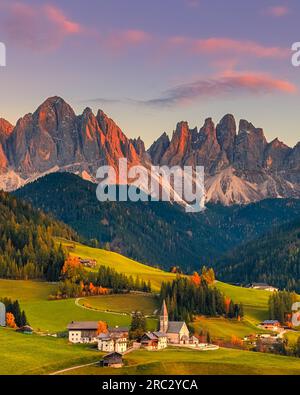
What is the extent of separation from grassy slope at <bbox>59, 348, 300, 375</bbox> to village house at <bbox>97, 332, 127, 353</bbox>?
2.97 metres

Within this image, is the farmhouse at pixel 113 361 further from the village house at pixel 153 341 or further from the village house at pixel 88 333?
the village house at pixel 153 341

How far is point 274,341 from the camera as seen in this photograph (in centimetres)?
19962

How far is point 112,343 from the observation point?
156 metres

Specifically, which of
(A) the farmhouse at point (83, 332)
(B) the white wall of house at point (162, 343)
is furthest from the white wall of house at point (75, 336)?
(B) the white wall of house at point (162, 343)

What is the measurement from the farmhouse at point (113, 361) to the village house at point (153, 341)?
20.0 metres

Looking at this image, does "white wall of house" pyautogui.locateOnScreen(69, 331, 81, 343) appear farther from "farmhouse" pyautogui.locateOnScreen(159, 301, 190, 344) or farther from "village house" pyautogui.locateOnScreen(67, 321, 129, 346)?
"farmhouse" pyautogui.locateOnScreen(159, 301, 190, 344)

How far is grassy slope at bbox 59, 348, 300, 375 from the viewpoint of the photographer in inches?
5423

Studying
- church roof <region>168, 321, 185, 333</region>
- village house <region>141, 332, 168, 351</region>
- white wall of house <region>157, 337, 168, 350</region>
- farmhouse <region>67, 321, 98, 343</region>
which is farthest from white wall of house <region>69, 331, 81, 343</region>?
church roof <region>168, 321, 185, 333</region>

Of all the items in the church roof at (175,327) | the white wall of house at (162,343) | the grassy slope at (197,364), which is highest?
the church roof at (175,327)

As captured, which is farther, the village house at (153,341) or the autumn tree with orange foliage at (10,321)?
the autumn tree with orange foliage at (10,321)

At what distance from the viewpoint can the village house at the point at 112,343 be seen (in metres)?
155
